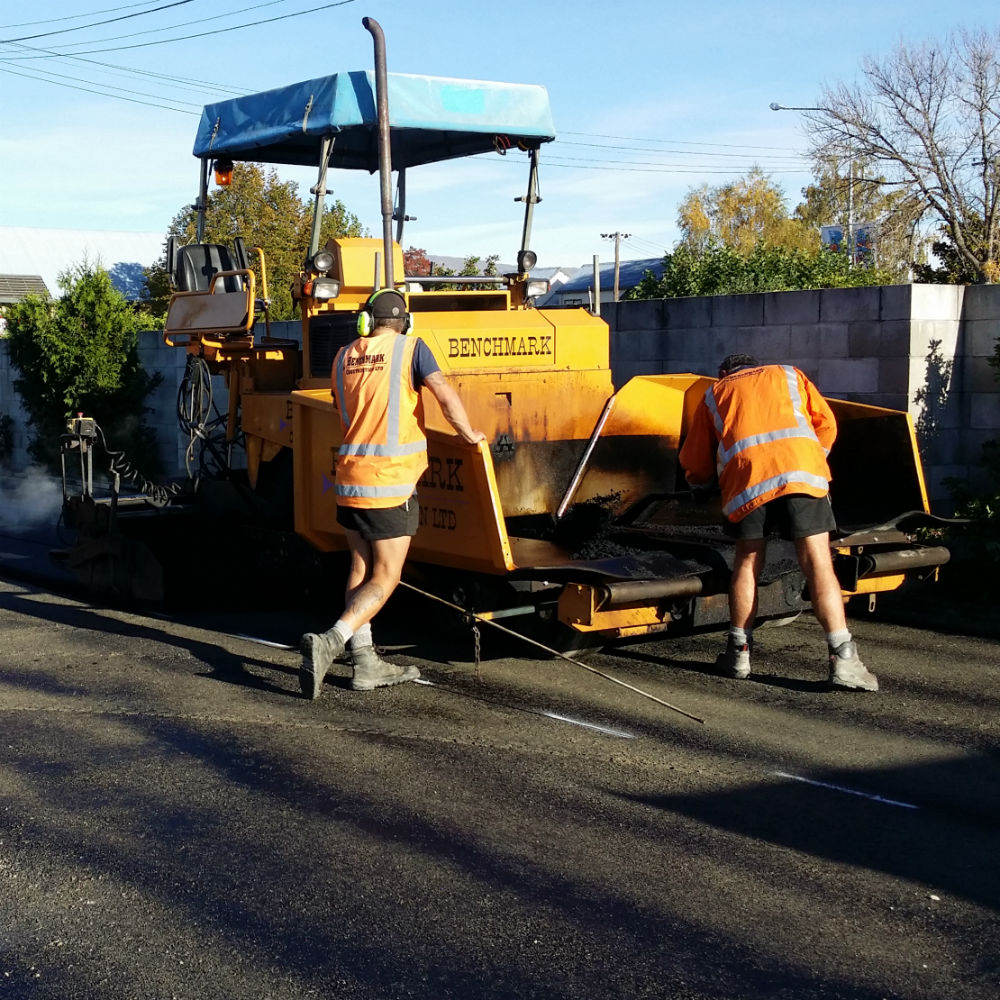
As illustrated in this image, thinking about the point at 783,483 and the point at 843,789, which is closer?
the point at 843,789

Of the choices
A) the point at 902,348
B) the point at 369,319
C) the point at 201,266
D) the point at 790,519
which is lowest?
the point at 790,519

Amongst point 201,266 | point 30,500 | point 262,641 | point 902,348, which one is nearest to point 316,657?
point 262,641

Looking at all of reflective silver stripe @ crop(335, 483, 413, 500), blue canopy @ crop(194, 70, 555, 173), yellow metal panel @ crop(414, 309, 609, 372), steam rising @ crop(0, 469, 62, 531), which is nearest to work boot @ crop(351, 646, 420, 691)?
reflective silver stripe @ crop(335, 483, 413, 500)

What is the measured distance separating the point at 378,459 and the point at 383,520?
0.89 feet

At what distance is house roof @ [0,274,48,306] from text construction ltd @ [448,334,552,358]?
37.9 meters

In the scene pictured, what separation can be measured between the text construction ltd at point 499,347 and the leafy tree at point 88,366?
8.50 meters

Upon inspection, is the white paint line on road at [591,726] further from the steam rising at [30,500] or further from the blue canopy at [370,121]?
the steam rising at [30,500]

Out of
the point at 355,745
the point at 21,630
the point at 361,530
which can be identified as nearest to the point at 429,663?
the point at 361,530

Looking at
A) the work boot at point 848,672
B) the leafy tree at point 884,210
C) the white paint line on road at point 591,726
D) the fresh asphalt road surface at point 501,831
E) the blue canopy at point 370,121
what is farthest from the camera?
the leafy tree at point 884,210

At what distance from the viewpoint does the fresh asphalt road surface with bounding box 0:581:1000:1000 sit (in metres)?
3.28

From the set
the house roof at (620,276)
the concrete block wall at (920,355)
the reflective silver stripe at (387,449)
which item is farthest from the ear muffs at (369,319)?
the house roof at (620,276)

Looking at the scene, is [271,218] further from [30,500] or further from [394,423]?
[394,423]

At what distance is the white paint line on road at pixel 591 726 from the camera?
17.1 ft

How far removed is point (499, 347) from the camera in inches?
268
